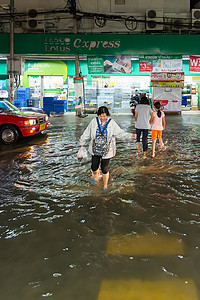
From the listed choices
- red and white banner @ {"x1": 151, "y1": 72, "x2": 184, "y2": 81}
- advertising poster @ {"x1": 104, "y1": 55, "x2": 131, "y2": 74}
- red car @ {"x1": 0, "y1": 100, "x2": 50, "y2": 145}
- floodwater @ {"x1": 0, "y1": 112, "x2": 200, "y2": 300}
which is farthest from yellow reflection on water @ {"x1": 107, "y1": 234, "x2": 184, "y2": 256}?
red and white banner @ {"x1": 151, "y1": 72, "x2": 184, "y2": 81}

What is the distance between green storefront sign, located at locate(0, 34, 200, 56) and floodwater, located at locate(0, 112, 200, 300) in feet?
45.4

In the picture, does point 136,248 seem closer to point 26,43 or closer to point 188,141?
point 188,141

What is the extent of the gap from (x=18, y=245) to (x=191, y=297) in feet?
6.04

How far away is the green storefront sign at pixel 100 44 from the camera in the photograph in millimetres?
18688

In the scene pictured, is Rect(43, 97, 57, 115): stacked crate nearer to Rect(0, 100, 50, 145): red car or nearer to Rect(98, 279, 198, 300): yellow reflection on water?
Rect(0, 100, 50, 145): red car

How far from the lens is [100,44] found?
18.8 metres

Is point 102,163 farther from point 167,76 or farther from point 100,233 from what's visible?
point 167,76

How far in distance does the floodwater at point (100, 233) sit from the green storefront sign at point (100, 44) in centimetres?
1383

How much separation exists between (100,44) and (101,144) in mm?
15460

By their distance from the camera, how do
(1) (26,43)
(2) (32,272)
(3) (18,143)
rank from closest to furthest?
(2) (32,272) < (3) (18,143) < (1) (26,43)

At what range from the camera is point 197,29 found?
1977cm

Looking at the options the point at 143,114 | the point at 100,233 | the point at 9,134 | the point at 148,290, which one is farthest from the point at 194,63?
the point at 148,290


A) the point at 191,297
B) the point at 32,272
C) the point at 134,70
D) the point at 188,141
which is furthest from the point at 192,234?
the point at 134,70

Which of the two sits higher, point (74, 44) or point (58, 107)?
point (74, 44)
